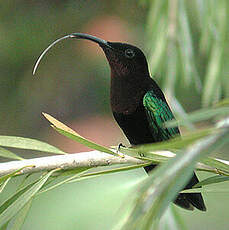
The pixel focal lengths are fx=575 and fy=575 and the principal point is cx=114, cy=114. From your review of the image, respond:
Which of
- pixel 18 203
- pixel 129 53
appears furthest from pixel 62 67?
pixel 18 203

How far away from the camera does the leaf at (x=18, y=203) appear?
2.65 ft

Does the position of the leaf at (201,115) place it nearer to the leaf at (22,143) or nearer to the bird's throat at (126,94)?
the leaf at (22,143)

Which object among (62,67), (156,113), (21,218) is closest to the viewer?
(21,218)

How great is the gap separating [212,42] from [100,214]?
0.57 metres

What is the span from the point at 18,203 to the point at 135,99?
0.87m

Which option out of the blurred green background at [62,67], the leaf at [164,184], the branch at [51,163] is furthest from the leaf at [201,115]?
the blurred green background at [62,67]

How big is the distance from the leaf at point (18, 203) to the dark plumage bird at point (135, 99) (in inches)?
30.0

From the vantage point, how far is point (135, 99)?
1668mm

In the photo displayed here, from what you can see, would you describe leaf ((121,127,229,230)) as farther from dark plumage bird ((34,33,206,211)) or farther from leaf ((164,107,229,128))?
dark plumage bird ((34,33,206,211))

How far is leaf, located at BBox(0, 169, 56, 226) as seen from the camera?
0.81 m

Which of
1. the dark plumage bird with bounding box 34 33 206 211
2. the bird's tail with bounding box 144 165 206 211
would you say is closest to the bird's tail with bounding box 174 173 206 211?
the bird's tail with bounding box 144 165 206 211

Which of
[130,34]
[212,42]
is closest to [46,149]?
[212,42]

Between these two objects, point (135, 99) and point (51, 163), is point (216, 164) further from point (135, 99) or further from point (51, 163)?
point (135, 99)

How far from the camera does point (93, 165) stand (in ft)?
3.04
